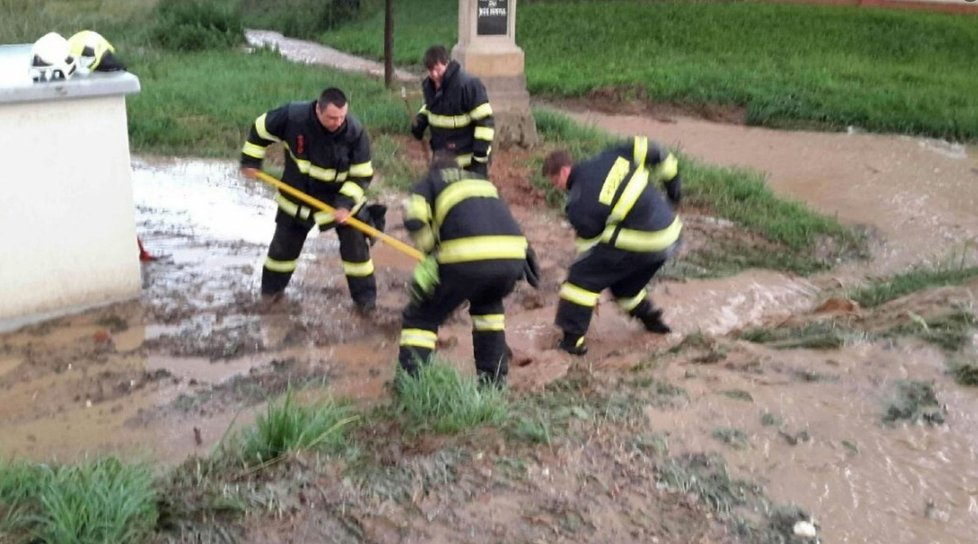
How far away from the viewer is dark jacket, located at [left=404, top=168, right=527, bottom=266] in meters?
5.01

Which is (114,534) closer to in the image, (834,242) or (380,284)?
(380,284)

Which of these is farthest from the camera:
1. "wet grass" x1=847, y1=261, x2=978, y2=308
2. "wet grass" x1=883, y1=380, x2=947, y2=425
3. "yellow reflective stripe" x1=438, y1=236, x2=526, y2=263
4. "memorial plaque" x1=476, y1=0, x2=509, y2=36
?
"memorial plaque" x1=476, y1=0, x2=509, y2=36

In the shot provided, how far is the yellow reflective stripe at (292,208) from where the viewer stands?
6.63 metres

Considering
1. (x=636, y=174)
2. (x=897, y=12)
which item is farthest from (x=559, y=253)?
(x=897, y=12)

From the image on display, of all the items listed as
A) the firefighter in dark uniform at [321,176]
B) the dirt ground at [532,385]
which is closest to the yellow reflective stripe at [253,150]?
the firefighter in dark uniform at [321,176]

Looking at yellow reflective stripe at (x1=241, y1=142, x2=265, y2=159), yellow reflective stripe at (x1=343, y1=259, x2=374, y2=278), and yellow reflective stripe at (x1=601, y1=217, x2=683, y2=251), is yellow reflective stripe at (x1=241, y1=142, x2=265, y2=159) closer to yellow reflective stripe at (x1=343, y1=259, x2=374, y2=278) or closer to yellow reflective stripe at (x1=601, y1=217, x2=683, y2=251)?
yellow reflective stripe at (x1=343, y1=259, x2=374, y2=278)

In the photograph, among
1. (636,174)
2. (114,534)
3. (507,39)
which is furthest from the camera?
(507,39)

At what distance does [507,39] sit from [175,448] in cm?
735

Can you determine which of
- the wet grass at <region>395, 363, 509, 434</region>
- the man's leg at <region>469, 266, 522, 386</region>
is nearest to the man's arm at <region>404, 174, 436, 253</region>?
the man's leg at <region>469, 266, 522, 386</region>

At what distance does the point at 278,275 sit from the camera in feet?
22.6

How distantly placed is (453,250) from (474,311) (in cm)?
50

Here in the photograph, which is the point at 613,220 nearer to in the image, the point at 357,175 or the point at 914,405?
the point at 357,175

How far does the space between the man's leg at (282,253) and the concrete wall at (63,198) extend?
2.96 ft

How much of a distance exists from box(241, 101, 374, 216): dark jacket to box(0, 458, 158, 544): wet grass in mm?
3178
